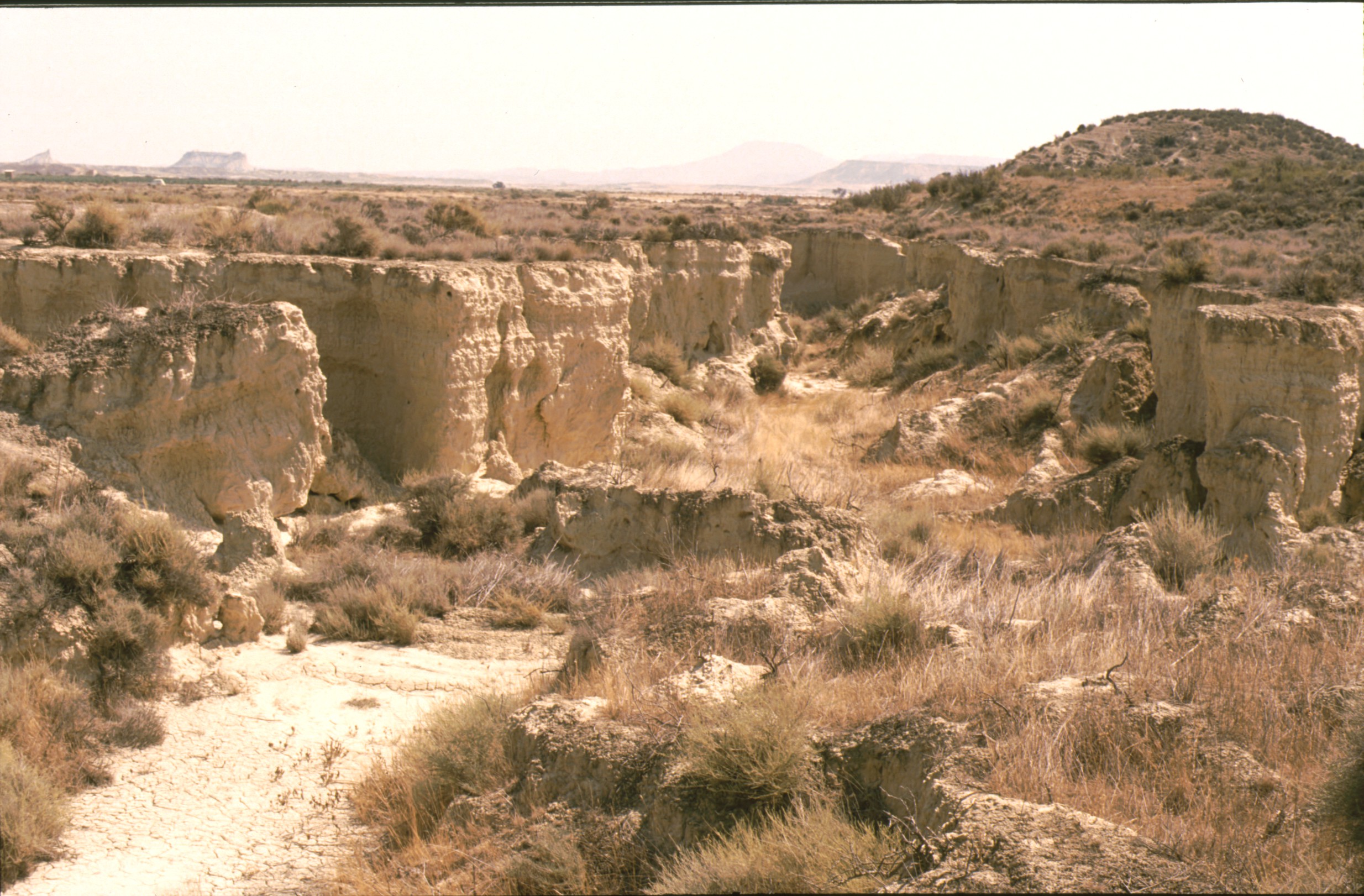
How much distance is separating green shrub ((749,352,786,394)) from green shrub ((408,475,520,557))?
1241 centimetres

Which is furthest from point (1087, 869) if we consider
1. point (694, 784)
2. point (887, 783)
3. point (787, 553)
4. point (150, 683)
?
point (150, 683)

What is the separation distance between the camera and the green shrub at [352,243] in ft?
42.9

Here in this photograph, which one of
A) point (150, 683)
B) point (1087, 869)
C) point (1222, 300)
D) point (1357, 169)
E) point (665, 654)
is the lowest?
point (150, 683)

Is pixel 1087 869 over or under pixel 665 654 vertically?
over

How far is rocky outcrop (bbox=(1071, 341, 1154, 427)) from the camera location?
46.5 ft

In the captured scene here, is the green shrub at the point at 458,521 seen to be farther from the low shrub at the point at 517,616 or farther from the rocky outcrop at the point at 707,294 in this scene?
the rocky outcrop at the point at 707,294

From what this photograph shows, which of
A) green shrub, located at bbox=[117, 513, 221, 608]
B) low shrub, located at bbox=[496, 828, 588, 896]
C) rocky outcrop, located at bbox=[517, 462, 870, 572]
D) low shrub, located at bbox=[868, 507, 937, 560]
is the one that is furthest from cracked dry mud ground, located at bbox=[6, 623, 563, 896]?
low shrub, located at bbox=[868, 507, 937, 560]

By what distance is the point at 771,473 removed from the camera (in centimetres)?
1339

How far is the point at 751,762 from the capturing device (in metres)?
4.05

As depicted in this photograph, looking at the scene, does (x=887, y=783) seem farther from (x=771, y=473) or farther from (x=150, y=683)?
(x=771, y=473)

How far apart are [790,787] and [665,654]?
6.24 ft

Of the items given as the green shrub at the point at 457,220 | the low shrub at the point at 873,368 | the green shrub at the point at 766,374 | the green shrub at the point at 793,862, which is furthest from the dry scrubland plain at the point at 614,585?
the green shrub at the point at 766,374

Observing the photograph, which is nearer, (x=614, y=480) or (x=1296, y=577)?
(x=1296, y=577)

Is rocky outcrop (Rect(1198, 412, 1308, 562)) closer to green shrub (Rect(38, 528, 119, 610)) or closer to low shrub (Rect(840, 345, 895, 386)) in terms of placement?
green shrub (Rect(38, 528, 119, 610))
